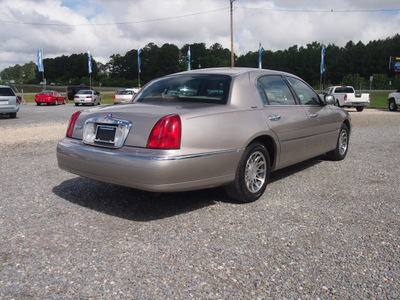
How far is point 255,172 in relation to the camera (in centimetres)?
443

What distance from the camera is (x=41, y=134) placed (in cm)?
1119

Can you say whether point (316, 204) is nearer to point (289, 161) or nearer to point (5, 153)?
point (289, 161)

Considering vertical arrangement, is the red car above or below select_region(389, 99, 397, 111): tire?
above

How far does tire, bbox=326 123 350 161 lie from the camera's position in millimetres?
6682

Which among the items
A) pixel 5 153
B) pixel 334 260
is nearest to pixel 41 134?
pixel 5 153

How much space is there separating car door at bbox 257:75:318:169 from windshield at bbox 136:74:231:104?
573mm

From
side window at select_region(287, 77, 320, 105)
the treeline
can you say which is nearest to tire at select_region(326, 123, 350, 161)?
side window at select_region(287, 77, 320, 105)

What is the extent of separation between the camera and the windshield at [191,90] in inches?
170

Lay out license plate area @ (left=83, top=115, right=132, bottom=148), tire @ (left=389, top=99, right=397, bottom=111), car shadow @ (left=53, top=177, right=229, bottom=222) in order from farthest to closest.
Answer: tire @ (left=389, top=99, right=397, bottom=111) → car shadow @ (left=53, top=177, right=229, bottom=222) → license plate area @ (left=83, top=115, right=132, bottom=148)

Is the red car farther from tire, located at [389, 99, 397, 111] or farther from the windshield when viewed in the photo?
the windshield

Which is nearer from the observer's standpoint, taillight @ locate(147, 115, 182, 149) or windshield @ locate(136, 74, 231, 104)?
taillight @ locate(147, 115, 182, 149)

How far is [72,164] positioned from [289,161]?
8.83 ft

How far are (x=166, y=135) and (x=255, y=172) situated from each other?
4.43 feet

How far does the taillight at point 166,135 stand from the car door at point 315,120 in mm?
2429
